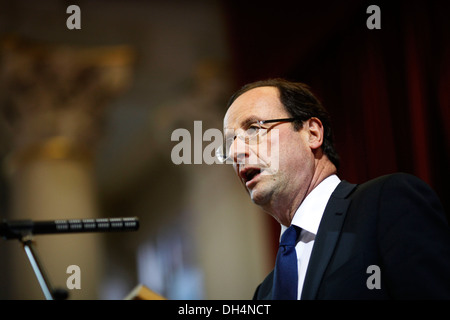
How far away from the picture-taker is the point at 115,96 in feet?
21.5

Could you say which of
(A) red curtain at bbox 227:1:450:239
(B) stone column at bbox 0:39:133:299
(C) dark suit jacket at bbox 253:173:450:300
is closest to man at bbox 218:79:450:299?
(C) dark suit jacket at bbox 253:173:450:300

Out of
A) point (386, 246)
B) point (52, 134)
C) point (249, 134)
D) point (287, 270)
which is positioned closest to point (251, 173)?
point (249, 134)

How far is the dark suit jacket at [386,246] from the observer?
3.82ft

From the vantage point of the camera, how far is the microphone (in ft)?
3.63

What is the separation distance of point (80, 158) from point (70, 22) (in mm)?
2184

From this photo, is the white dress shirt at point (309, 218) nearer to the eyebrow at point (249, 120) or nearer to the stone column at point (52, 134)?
the eyebrow at point (249, 120)

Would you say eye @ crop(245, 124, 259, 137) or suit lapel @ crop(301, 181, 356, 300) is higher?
eye @ crop(245, 124, 259, 137)

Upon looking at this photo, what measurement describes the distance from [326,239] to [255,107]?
0.62 m

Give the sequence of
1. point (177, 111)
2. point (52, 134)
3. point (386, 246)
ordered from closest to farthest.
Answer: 1. point (386, 246)
2. point (52, 134)
3. point (177, 111)

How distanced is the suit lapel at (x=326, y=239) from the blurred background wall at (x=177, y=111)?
0.62m

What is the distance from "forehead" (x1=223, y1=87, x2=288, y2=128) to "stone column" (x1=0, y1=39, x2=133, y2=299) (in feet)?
14.0

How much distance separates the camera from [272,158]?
1.70 m

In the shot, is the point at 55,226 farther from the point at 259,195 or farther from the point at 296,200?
the point at 296,200

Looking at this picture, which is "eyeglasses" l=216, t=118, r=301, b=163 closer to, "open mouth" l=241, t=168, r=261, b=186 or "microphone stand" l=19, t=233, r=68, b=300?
"open mouth" l=241, t=168, r=261, b=186
